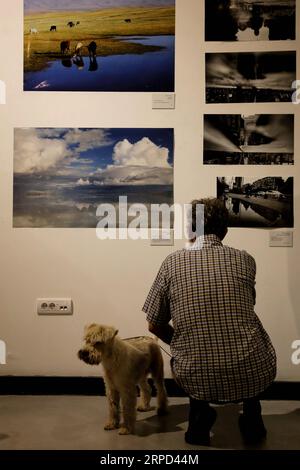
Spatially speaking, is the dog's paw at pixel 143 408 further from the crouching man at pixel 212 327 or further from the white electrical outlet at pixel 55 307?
the white electrical outlet at pixel 55 307

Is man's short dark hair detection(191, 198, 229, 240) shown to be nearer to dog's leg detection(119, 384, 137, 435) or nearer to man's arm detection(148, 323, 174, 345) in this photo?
man's arm detection(148, 323, 174, 345)

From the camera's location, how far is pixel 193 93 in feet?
10.5

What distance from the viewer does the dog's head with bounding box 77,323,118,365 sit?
2.43 m

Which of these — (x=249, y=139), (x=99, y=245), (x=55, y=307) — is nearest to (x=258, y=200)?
(x=249, y=139)

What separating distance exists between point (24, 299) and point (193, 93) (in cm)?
167

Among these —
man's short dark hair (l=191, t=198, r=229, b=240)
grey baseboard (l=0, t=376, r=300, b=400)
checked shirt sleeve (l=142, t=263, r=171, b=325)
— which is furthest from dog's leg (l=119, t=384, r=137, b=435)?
man's short dark hair (l=191, t=198, r=229, b=240)

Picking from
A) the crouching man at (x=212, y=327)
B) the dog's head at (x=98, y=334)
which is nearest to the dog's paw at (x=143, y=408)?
the crouching man at (x=212, y=327)

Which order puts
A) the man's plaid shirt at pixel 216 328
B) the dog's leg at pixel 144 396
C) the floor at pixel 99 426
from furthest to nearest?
1. the dog's leg at pixel 144 396
2. the floor at pixel 99 426
3. the man's plaid shirt at pixel 216 328

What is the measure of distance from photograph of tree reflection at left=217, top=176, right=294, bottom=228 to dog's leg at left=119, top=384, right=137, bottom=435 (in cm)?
124

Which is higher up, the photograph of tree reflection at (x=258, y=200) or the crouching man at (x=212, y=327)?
the photograph of tree reflection at (x=258, y=200)

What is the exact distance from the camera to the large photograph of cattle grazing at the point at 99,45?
10.5 feet

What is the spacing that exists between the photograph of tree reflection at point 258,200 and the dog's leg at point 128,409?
124cm

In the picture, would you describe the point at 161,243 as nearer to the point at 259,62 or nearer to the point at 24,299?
the point at 24,299

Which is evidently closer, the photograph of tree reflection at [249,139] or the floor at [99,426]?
the floor at [99,426]
